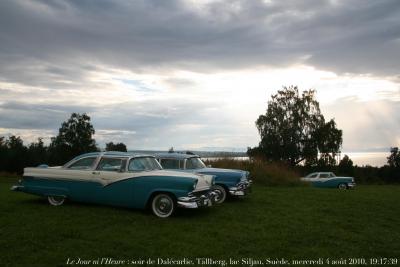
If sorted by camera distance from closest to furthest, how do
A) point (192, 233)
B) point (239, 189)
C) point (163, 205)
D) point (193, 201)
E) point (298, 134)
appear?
point (192, 233)
point (193, 201)
point (163, 205)
point (239, 189)
point (298, 134)

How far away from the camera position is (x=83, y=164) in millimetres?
10742

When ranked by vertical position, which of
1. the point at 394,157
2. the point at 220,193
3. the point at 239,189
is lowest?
the point at 220,193

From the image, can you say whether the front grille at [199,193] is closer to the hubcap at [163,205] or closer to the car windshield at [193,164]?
the hubcap at [163,205]

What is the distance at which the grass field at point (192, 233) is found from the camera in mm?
6730

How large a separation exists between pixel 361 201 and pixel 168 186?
7499mm

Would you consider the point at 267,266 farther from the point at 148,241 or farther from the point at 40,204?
the point at 40,204

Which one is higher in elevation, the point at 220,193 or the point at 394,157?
the point at 394,157

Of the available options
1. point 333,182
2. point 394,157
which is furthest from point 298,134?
point 394,157

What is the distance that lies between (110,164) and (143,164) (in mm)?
805

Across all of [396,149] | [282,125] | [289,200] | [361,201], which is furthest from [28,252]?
[396,149]

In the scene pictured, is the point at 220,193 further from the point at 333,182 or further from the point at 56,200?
the point at 333,182

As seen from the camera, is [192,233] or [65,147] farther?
[65,147]

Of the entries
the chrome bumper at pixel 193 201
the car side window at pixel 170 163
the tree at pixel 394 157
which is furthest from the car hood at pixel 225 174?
the tree at pixel 394 157

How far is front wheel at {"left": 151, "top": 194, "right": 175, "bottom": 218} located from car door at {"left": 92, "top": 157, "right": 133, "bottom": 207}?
0.61 m
